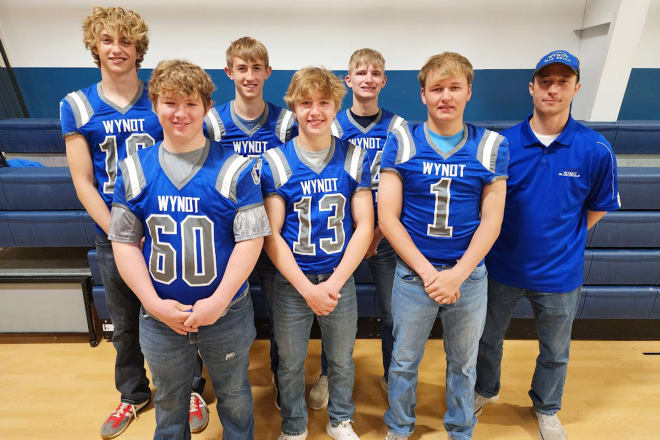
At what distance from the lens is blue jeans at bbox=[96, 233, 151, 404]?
1724mm

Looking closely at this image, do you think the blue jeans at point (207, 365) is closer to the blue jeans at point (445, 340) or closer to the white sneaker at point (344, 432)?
the white sneaker at point (344, 432)

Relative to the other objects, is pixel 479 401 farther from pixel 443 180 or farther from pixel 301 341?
pixel 443 180

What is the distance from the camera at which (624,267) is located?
2.30 m

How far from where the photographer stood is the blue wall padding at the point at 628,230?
2.25m

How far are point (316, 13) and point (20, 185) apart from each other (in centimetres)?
220

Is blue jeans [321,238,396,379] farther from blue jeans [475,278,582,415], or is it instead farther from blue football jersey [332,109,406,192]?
blue jeans [475,278,582,415]

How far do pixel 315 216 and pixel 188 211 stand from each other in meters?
0.43

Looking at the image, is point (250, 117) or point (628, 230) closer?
point (250, 117)

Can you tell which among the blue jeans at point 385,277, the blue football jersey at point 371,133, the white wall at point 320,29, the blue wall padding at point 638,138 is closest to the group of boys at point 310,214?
the blue jeans at point 385,277

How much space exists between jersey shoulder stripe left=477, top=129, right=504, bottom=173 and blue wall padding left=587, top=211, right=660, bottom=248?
120 cm

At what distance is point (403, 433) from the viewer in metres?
1.68

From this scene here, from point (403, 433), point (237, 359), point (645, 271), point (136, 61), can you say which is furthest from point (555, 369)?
point (136, 61)

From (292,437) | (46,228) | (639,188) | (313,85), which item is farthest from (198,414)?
(639,188)

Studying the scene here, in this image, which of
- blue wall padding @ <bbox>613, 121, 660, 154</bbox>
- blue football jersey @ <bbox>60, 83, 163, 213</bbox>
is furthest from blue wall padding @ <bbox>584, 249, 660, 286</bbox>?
blue football jersey @ <bbox>60, 83, 163, 213</bbox>
